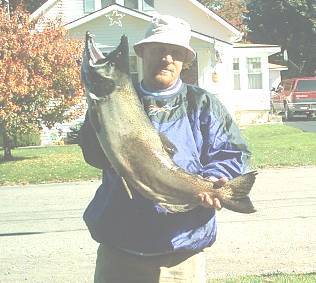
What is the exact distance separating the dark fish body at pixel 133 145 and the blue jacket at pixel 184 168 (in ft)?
0.48

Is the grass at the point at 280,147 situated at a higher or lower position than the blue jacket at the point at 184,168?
lower

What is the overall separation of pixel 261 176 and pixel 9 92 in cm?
654

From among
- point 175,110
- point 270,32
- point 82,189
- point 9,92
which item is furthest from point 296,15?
point 175,110

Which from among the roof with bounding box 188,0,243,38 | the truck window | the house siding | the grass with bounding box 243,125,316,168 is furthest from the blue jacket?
the truck window

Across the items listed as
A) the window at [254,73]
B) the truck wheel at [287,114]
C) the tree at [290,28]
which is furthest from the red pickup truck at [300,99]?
the tree at [290,28]

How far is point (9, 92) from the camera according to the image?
52.4ft

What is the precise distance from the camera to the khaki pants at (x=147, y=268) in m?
3.04

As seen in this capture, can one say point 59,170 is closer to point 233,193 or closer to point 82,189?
point 82,189

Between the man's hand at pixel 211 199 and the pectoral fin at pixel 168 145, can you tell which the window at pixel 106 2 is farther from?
the man's hand at pixel 211 199

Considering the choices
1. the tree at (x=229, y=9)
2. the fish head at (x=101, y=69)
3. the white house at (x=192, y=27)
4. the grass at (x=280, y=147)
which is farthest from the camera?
the tree at (x=229, y=9)

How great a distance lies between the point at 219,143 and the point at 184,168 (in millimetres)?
242

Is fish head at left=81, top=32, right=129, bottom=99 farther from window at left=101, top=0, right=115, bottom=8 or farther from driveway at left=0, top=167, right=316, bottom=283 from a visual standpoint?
window at left=101, top=0, right=115, bottom=8

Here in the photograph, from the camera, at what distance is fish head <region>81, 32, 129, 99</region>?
8.52 feet

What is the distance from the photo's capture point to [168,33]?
3014mm
